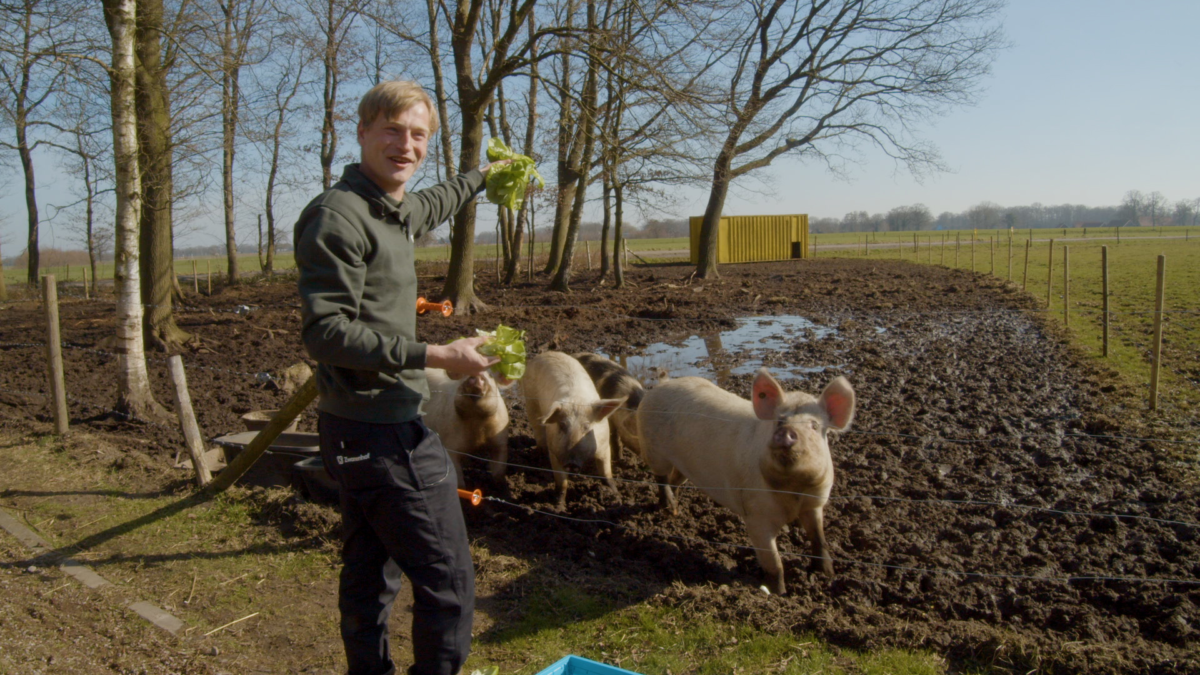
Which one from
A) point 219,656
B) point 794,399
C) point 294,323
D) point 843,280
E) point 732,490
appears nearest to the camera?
point 219,656

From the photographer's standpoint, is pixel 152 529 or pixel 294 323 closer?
pixel 152 529

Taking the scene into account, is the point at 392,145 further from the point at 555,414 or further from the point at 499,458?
the point at 499,458

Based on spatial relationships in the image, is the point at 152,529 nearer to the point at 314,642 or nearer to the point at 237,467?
the point at 237,467

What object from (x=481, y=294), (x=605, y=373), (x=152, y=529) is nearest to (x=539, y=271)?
(x=481, y=294)

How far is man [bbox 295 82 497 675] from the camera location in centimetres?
238

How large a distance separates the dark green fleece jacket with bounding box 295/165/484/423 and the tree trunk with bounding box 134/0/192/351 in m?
6.80

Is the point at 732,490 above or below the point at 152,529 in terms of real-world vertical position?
above

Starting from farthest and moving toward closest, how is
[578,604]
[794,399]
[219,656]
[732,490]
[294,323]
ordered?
[294,323] < [732,490] < [794,399] < [578,604] < [219,656]

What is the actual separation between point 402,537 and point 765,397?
2596mm

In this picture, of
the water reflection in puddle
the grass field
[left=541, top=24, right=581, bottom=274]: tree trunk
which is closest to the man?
the water reflection in puddle

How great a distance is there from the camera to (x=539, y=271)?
1180 inches

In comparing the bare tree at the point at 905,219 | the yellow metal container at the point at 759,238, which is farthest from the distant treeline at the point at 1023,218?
the yellow metal container at the point at 759,238

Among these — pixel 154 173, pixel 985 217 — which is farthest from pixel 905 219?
pixel 154 173

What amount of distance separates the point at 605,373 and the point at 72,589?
428cm
